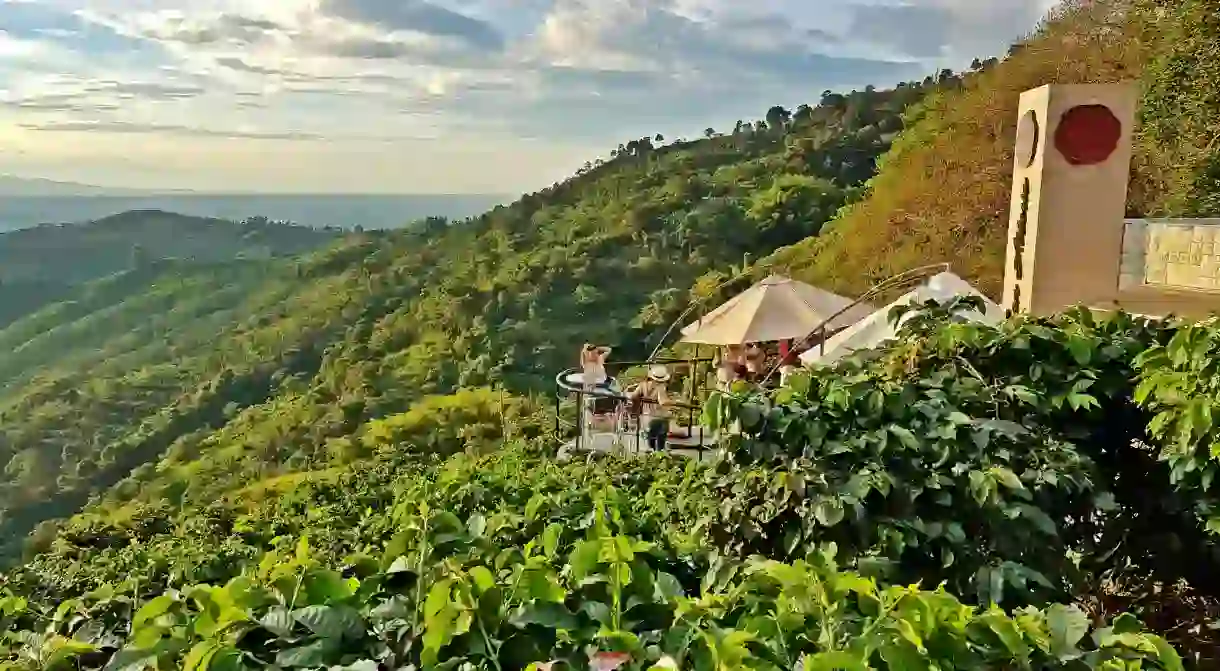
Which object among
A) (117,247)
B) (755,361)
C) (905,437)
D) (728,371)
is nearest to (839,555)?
(905,437)

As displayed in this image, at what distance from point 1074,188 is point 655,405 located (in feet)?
12.6

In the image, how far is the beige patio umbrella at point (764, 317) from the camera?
8.32m

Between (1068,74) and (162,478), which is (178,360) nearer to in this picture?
(162,478)

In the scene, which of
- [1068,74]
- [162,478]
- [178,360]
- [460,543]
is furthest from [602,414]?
[178,360]

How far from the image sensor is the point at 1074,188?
5.85 meters

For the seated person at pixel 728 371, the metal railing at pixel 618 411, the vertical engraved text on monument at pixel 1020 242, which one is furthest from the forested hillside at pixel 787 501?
the vertical engraved text on monument at pixel 1020 242

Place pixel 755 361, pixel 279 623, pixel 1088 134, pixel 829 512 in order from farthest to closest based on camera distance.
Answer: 1. pixel 755 361
2. pixel 1088 134
3. pixel 829 512
4. pixel 279 623

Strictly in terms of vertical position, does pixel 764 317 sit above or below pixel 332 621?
below

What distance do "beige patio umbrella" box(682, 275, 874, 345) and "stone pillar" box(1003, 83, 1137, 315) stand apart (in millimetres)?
2327

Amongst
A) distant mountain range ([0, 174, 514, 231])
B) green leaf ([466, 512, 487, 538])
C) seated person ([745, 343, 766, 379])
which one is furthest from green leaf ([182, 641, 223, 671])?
distant mountain range ([0, 174, 514, 231])

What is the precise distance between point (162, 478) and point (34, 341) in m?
33.0

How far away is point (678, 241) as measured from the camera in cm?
2447

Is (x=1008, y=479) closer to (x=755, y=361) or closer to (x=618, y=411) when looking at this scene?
(x=618, y=411)

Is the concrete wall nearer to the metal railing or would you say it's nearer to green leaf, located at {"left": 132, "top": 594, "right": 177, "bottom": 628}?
the metal railing
